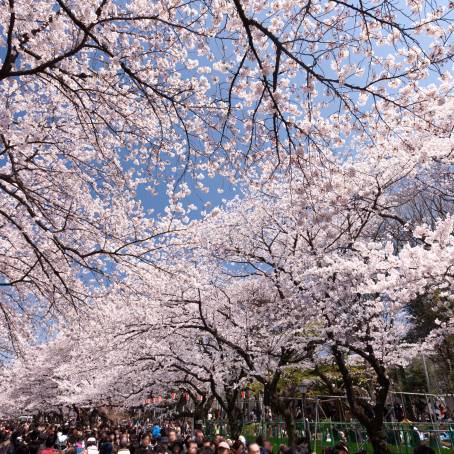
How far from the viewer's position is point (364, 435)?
13.0 metres

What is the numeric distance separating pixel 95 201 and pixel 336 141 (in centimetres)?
537

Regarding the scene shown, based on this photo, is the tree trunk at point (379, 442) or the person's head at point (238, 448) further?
the tree trunk at point (379, 442)

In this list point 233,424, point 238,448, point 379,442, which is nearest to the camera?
point 238,448

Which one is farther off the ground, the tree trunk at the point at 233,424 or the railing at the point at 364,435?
the tree trunk at the point at 233,424

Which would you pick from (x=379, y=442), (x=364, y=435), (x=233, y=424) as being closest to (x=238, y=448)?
(x=379, y=442)

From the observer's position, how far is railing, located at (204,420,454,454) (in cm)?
1065

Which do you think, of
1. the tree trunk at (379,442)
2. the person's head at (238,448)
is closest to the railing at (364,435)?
the tree trunk at (379,442)

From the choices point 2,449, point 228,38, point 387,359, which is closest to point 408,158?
point 387,359

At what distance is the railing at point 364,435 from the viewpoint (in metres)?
10.6

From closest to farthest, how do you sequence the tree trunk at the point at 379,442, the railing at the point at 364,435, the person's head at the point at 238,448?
the person's head at the point at 238,448
the tree trunk at the point at 379,442
the railing at the point at 364,435

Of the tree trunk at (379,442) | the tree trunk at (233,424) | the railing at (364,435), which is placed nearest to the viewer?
the tree trunk at (379,442)

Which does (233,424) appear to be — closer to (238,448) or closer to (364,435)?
(364,435)

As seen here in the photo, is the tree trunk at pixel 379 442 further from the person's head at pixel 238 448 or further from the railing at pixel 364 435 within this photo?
the person's head at pixel 238 448

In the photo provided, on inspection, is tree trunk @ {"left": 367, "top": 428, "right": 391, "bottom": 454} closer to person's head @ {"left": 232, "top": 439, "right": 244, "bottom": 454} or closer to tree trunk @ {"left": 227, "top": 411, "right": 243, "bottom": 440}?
person's head @ {"left": 232, "top": 439, "right": 244, "bottom": 454}
